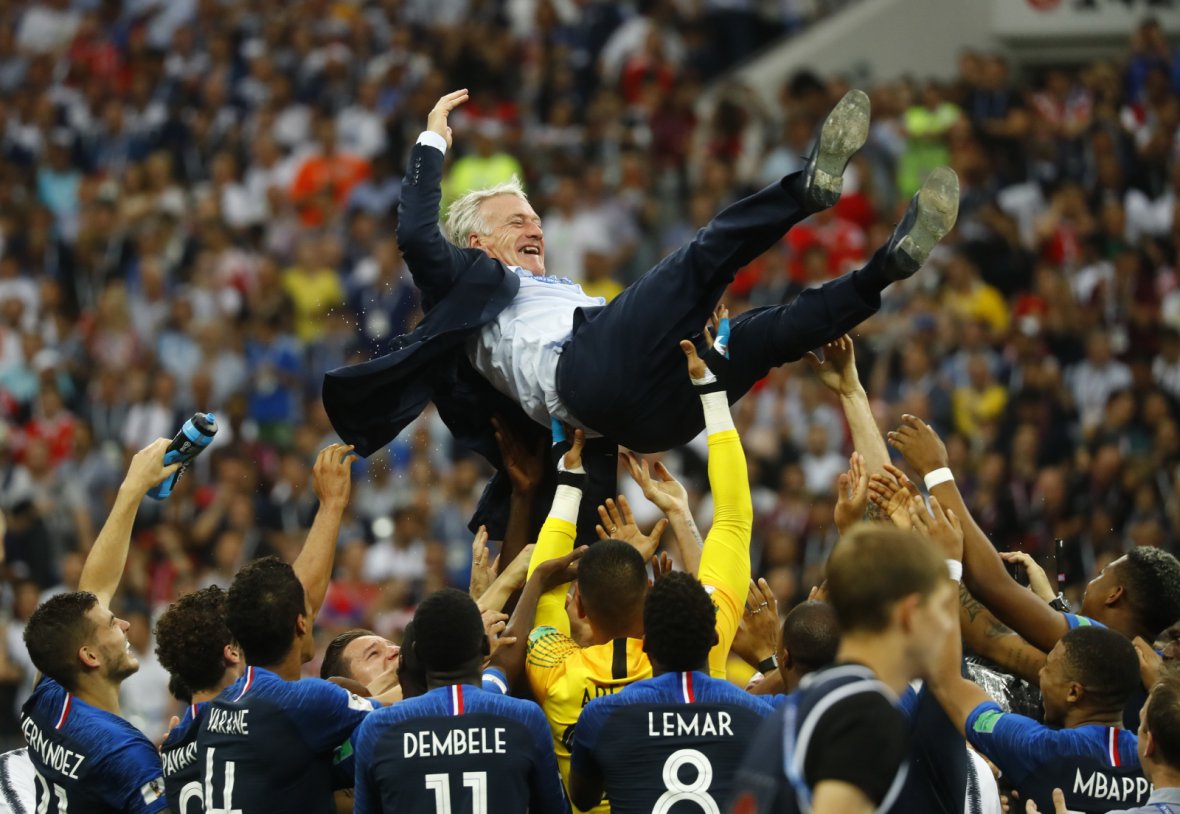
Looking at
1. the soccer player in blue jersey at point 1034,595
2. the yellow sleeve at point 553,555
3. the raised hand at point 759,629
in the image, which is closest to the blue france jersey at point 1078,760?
the soccer player in blue jersey at point 1034,595

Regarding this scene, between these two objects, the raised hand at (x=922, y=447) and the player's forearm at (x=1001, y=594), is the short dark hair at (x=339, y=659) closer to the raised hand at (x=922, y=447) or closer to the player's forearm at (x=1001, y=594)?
the raised hand at (x=922, y=447)

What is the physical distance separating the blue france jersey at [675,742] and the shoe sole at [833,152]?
6.04ft

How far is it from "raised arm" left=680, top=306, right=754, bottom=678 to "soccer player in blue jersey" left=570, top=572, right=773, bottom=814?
1.42 ft

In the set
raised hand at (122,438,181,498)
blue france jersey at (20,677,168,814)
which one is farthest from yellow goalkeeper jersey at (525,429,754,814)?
raised hand at (122,438,181,498)

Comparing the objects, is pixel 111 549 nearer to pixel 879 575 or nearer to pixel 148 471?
pixel 148 471

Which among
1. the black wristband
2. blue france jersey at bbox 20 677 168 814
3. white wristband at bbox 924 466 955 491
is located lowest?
blue france jersey at bbox 20 677 168 814

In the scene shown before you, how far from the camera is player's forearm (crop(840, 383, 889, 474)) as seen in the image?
238 inches

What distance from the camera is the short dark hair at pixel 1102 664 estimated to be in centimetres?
496

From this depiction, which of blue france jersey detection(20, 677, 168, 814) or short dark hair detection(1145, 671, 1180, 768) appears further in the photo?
blue france jersey detection(20, 677, 168, 814)

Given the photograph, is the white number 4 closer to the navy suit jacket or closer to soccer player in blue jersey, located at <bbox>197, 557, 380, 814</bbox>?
soccer player in blue jersey, located at <bbox>197, 557, 380, 814</bbox>

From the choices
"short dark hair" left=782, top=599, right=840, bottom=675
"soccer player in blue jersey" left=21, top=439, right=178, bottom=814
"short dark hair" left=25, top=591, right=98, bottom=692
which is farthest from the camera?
"short dark hair" left=25, top=591, right=98, bottom=692

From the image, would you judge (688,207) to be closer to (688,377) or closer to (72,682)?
(688,377)

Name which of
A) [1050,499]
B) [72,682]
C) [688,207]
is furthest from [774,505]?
[72,682]

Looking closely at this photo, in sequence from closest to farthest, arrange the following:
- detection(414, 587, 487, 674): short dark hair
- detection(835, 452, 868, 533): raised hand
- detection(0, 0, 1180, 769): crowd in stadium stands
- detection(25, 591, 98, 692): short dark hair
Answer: detection(414, 587, 487, 674): short dark hair, detection(25, 591, 98, 692): short dark hair, detection(835, 452, 868, 533): raised hand, detection(0, 0, 1180, 769): crowd in stadium stands
